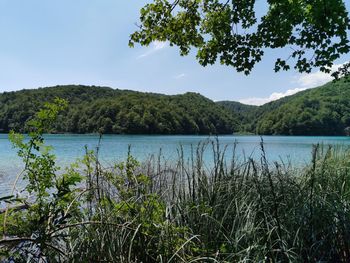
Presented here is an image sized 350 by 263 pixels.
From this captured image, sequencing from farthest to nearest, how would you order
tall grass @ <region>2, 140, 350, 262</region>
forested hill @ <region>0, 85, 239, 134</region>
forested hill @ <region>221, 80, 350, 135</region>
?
forested hill @ <region>221, 80, 350, 135</region>, forested hill @ <region>0, 85, 239, 134</region>, tall grass @ <region>2, 140, 350, 262</region>

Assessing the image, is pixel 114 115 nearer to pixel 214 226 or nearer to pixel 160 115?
pixel 160 115

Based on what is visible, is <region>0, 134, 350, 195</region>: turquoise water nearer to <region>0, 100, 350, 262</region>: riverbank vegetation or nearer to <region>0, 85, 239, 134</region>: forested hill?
<region>0, 100, 350, 262</region>: riverbank vegetation

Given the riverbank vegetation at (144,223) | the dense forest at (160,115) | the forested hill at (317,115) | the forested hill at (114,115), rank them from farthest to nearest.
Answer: the forested hill at (317,115), the dense forest at (160,115), the forested hill at (114,115), the riverbank vegetation at (144,223)

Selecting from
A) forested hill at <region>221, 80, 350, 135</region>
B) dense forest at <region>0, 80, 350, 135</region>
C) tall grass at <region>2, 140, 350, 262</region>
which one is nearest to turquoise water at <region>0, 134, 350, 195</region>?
tall grass at <region>2, 140, 350, 262</region>

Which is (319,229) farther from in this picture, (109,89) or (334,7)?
(109,89)

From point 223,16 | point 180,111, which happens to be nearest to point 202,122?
point 180,111

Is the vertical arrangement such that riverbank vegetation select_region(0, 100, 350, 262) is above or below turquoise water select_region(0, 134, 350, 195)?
above

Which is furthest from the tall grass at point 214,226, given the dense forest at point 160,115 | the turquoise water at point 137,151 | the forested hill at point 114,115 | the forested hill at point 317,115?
the forested hill at point 317,115

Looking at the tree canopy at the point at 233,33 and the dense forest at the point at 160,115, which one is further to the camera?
the dense forest at the point at 160,115

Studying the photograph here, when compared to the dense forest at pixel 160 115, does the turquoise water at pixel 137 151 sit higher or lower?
lower

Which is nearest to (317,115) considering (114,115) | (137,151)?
(114,115)

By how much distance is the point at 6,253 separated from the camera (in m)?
1.78

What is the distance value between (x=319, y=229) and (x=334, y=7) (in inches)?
104

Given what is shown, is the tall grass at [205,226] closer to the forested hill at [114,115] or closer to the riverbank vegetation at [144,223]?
the riverbank vegetation at [144,223]
